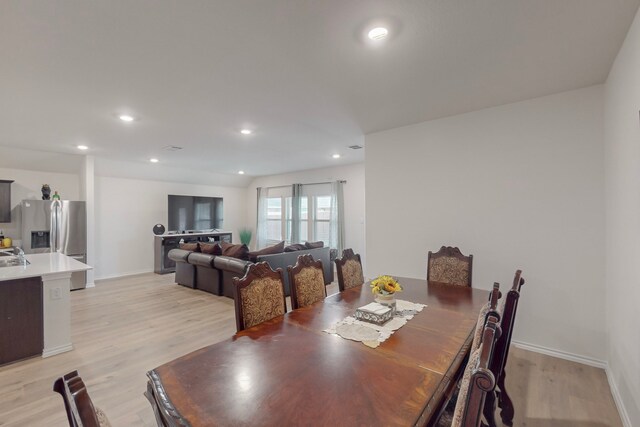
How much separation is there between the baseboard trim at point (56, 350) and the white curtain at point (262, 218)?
583cm

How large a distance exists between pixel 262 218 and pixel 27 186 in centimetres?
508

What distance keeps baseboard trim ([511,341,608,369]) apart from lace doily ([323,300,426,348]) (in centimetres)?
187

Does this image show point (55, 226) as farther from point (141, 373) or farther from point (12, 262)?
point (141, 373)

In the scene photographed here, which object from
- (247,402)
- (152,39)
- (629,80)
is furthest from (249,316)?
(629,80)

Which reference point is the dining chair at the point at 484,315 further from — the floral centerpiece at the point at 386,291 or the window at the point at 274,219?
the window at the point at 274,219

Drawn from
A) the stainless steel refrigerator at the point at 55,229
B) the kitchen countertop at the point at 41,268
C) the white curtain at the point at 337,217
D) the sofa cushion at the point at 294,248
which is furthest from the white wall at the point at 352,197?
the stainless steel refrigerator at the point at 55,229

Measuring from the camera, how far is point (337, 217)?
268 inches

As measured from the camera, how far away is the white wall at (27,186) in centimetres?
529

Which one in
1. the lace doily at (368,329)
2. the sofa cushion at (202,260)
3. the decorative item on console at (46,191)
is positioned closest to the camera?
the lace doily at (368,329)

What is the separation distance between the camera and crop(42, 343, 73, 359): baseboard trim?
292 cm

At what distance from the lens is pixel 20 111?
3193mm

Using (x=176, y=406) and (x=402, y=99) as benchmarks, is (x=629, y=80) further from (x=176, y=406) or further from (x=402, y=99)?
(x=176, y=406)

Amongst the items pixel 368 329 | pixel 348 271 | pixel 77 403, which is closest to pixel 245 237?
pixel 348 271

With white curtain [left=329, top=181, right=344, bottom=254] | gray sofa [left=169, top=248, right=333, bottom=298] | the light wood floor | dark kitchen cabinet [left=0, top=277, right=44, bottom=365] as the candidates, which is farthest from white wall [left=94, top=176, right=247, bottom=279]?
white curtain [left=329, top=181, right=344, bottom=254]
